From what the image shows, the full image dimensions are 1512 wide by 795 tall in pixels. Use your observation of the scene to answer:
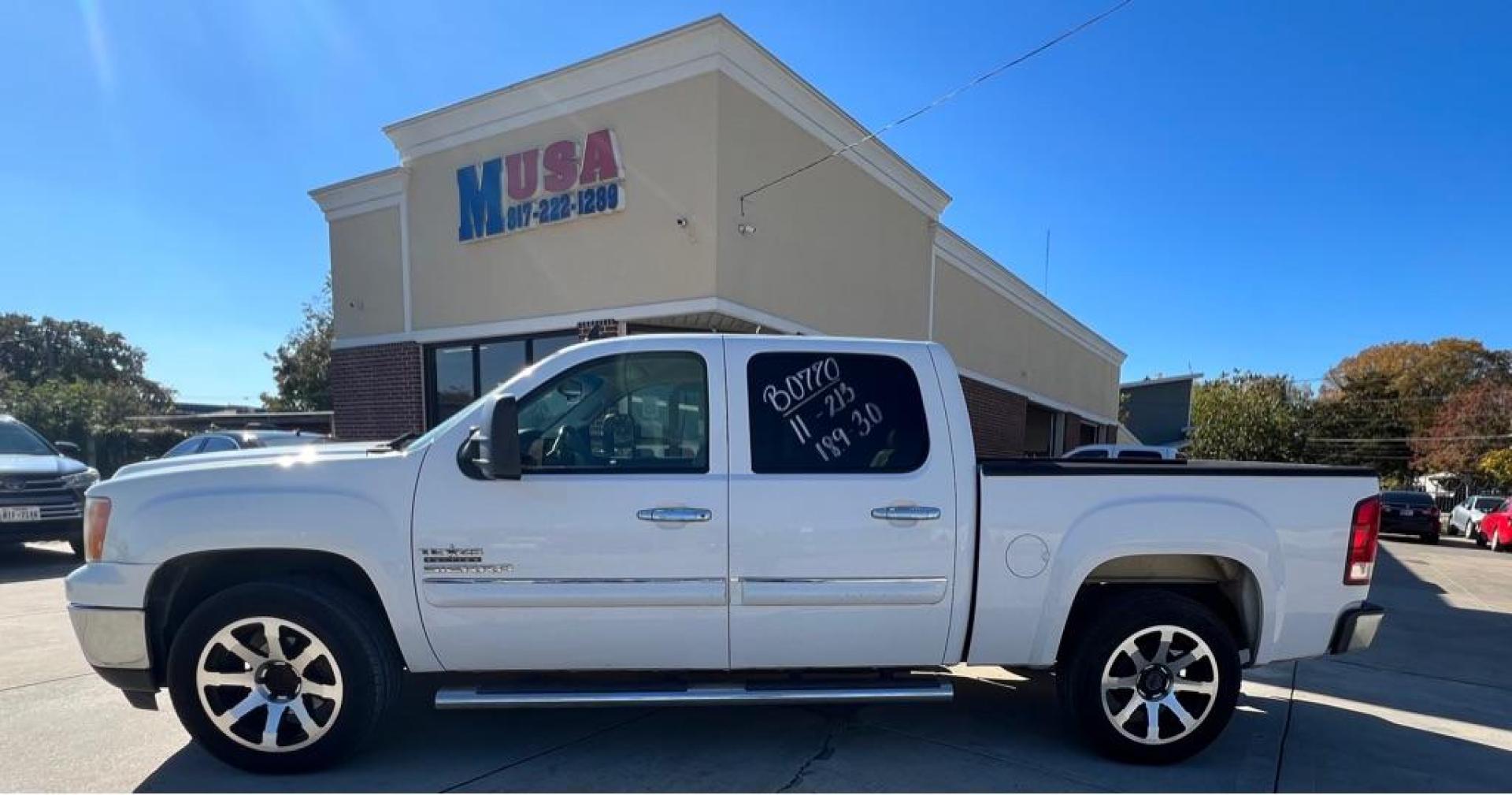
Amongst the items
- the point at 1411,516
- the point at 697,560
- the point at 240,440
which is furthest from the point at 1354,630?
the point at 1411,516

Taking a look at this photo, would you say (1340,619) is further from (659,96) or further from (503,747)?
(659,96)

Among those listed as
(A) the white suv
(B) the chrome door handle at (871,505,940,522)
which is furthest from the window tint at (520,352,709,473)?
(A) the white suv

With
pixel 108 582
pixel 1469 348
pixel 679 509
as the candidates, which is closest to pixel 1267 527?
pixel 679 509

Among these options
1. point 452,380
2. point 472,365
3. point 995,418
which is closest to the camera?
point 472,365

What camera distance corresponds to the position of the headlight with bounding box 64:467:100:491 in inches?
320

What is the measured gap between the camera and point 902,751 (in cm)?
326

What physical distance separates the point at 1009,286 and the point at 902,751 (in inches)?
593

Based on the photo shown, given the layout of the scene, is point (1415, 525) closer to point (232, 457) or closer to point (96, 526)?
point (232, 457)

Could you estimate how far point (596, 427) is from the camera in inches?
123

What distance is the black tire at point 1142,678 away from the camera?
3.14 metres

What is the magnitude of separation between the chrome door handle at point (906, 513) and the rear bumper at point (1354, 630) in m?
1.98

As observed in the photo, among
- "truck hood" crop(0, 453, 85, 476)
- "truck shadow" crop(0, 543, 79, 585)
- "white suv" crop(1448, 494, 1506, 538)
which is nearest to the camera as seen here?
"truck shadow" crop(0, 543, 79, 585)

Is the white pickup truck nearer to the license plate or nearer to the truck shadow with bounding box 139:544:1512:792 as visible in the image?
the truck shadow with bounding box 139:544:1512:792

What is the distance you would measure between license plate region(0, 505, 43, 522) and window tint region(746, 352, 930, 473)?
9.36 meters
